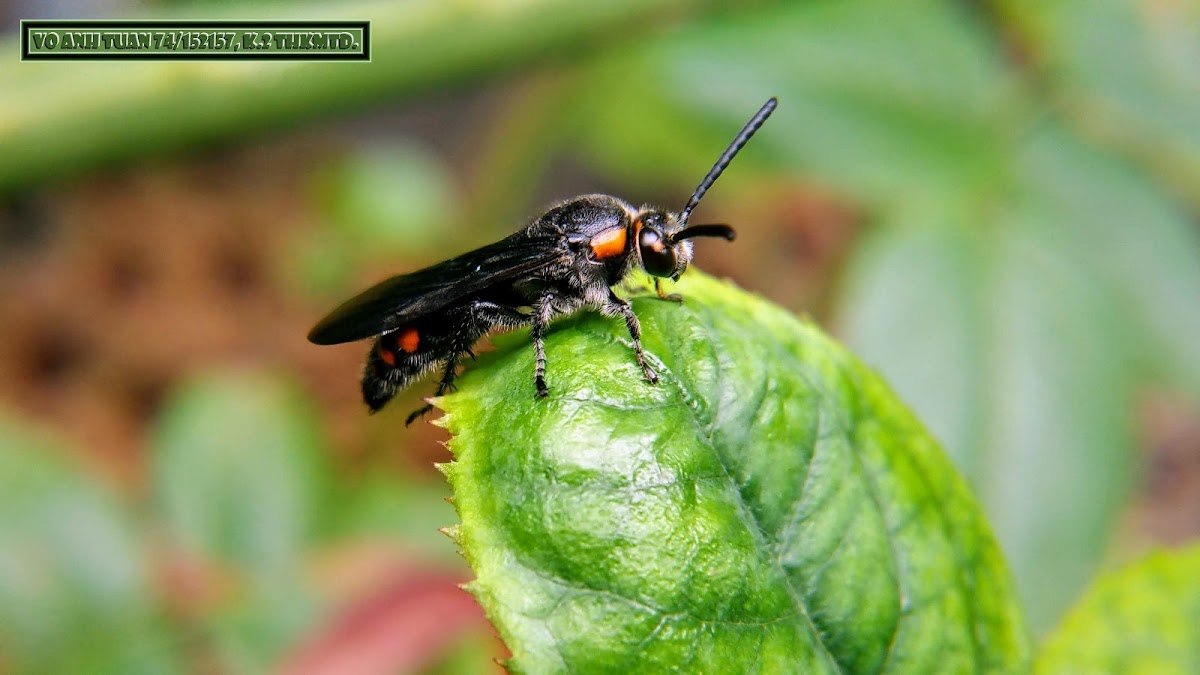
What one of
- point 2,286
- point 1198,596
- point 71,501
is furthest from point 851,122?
point 2,286

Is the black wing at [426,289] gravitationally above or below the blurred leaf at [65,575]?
below

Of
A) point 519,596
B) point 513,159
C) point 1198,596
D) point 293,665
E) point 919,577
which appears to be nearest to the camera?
point 519,596

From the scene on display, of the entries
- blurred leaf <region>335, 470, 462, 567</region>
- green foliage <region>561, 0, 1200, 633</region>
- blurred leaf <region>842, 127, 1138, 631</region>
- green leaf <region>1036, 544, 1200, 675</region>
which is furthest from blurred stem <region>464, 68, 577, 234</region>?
green leaf <region>1036, 544, 1200, 675</region>

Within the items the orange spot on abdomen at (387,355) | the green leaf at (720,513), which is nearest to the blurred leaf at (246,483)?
the orange spot on abdomen at (387,355)

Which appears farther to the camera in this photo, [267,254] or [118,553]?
[267,254]

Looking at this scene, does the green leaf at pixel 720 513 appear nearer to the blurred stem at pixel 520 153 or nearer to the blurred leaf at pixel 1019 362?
the blurred leaf at pixel 1019 362

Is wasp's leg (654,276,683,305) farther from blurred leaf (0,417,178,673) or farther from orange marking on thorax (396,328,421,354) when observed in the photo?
blurred leaf (0,417,178,673)

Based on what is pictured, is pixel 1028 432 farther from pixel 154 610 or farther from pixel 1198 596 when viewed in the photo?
pixel 154 610
